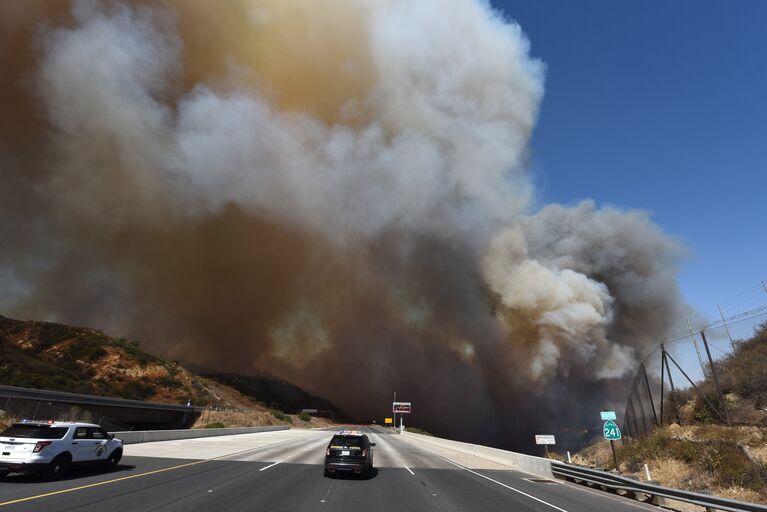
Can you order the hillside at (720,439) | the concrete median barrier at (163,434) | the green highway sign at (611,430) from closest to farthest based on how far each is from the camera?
the hillside at (720,439)
the green highway sign at (611,430)
the concrete median barrier at (163,434)

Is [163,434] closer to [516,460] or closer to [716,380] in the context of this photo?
[516,460]

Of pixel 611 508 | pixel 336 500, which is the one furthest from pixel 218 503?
pixel 611 508

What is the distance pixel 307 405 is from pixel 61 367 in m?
88.8

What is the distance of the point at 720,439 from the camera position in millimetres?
17062

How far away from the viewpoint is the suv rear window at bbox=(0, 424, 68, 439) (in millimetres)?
10156

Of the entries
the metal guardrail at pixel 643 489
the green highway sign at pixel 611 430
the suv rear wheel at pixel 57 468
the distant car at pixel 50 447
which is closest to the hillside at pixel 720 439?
the green highway sign at pixel 611 430

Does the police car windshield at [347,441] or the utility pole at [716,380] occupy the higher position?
the utility pole at [716,380]

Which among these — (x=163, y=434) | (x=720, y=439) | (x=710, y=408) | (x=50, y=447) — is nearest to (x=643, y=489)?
(x=720, y=439)

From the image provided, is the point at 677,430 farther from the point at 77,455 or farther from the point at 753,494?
the point at 77,455

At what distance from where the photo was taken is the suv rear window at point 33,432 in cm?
1016

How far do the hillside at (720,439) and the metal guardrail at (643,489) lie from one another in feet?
10.0

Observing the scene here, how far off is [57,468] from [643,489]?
49.3 ft

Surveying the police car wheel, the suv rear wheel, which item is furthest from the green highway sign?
the suv rear wheel

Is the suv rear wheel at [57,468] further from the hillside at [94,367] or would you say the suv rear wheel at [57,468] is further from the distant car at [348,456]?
the hillside at [94,367]
